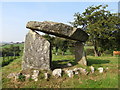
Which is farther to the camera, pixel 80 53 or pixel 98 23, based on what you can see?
pixel 98 23

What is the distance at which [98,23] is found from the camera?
87.2 ft

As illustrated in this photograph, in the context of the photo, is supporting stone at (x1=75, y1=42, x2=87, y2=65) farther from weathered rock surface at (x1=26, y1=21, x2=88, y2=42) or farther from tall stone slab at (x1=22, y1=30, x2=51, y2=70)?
tall stone slab at (x1=22, y1=30, x2=51, y2=70)

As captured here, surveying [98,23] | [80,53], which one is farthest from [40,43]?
[98,23]

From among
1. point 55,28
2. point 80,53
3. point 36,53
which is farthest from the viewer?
point 80,53

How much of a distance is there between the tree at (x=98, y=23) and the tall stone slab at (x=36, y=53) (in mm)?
17370

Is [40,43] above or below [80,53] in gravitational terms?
above

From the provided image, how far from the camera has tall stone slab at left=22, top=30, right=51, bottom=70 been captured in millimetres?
10234

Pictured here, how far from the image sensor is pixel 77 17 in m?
30.8

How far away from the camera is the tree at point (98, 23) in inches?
1006

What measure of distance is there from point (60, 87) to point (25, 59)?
4037 millimetres

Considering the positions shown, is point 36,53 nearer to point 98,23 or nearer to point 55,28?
point 55,28

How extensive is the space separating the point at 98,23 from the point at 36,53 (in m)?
19.6

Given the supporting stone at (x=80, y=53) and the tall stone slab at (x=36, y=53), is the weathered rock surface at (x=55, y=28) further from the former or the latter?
the supporting stone at (x=80, y=53)

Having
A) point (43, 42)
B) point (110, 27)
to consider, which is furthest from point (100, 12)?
point (43, 42)
